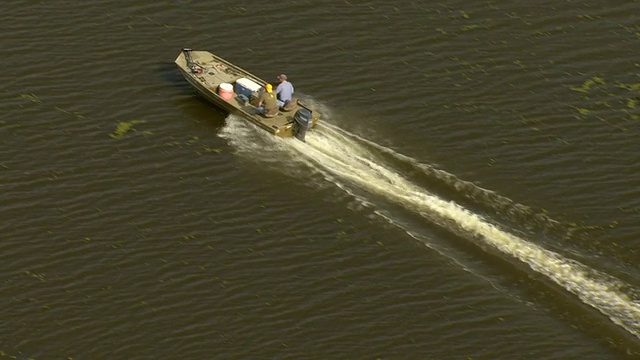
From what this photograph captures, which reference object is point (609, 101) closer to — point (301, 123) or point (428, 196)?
point (428, 196)

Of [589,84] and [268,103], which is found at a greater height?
[589,84]

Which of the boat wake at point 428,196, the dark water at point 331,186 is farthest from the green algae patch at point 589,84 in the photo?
the boat wake at point 428,196

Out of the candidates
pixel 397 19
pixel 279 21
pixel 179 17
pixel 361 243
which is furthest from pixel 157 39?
pixel 361 243

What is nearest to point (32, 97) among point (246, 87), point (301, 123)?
point (246, 87)

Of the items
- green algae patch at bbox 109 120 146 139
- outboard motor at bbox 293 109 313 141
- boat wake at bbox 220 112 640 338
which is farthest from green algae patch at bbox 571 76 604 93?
green algae patch at bbox 109 120 146 139

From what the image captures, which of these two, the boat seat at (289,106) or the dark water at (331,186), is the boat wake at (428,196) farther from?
the boat seat at (289,106)

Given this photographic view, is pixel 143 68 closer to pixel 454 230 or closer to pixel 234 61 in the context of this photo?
pixel 234 61

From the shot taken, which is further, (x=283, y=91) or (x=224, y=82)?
(x=224, y=82)
